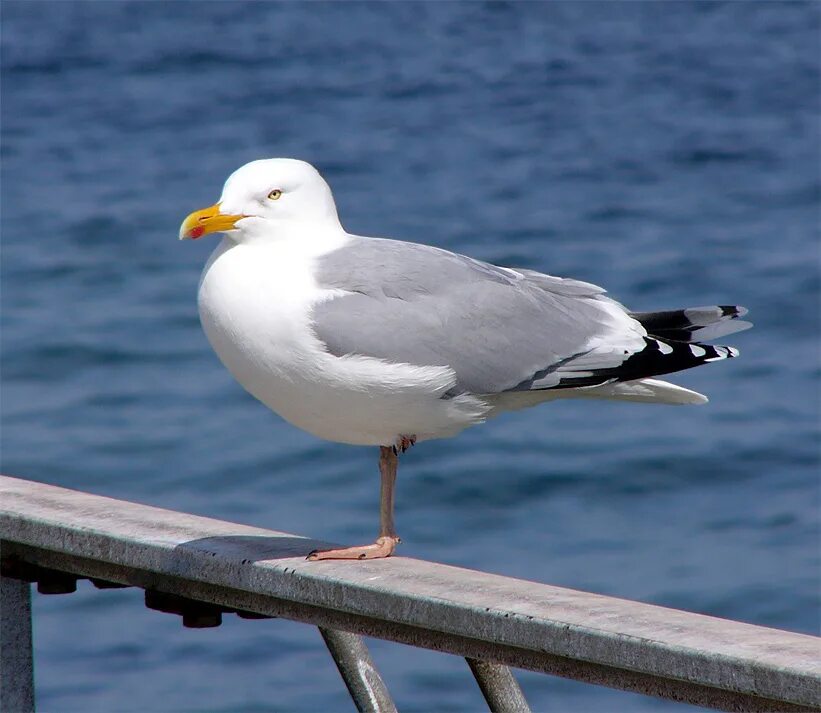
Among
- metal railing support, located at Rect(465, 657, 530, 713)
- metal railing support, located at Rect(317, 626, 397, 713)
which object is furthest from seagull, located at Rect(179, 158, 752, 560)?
metal railing support, located at Rect(465, 657, 530, 713)

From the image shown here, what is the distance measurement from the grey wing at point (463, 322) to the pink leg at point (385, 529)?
0.65ft

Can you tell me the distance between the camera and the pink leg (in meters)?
3.16

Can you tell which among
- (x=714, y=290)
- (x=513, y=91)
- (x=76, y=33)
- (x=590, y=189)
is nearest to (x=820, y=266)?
(x=714, y=290)

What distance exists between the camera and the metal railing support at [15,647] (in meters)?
3.23

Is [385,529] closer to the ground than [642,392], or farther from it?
closer to the ground

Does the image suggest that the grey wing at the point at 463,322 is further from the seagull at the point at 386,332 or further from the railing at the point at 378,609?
the railing at the point at 378,609

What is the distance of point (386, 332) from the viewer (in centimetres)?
337

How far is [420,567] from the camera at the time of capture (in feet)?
9.91

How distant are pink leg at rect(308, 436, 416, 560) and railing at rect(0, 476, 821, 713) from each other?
68 mm

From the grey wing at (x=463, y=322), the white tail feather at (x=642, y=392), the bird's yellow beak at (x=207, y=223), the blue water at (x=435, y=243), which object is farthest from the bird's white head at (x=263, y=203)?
the blue water at (x=435, y=243)

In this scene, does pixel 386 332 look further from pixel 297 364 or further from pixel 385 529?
pixel 385 529

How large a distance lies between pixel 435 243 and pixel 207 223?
705cm

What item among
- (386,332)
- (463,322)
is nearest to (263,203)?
(386,332)

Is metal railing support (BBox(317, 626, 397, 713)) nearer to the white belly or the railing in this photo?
the railing
